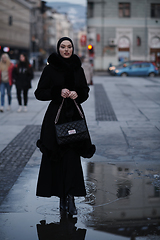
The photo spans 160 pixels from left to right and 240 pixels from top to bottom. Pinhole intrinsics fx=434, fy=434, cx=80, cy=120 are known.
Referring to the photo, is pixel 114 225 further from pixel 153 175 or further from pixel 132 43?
pixel 132 43

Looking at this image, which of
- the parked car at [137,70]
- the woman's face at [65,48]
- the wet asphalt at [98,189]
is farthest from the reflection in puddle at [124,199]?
the parked car at [137,70]

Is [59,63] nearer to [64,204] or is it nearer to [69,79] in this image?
[69,79]

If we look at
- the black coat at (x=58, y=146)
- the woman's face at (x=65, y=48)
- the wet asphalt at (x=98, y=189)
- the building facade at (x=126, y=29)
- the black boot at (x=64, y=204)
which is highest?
the building facade at (x=126, y=29)

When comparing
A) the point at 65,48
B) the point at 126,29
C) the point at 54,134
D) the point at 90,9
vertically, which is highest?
the point at 90,9

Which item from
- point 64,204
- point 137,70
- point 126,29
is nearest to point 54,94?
point 64,204

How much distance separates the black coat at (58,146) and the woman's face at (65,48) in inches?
2.9

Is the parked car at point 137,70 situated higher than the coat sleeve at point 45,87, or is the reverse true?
the coat sleeve at point 45,87

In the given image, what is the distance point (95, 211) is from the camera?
14.8 ft

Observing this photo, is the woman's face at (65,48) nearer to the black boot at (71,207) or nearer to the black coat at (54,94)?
the black coat at (54,94)

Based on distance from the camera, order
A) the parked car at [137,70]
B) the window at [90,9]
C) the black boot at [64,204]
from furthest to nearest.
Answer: the window at [90,9] < the parked car at [137,70] < the black boot at [64,204]

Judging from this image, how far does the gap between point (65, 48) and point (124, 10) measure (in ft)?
164

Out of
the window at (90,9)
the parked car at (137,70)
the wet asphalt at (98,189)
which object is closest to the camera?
the wet asphalt at (98,189)

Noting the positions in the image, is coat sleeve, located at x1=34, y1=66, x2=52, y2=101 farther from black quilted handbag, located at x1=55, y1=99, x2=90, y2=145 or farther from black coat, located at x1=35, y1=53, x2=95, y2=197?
black quilted handbag, located at x1=55, y1=99, x2=90, y2=145

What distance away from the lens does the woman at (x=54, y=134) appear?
4434 millimetres
